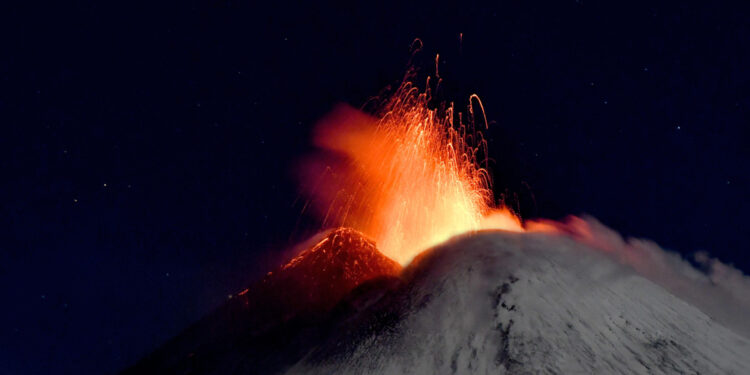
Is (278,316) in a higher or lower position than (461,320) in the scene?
lower

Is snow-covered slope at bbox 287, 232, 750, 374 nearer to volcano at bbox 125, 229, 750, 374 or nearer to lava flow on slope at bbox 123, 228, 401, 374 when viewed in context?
volcano at bbox 125, 229, 750, 374

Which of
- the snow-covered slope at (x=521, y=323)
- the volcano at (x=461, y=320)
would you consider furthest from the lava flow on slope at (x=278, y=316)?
the snow-covered slope at (x=521, y=323)

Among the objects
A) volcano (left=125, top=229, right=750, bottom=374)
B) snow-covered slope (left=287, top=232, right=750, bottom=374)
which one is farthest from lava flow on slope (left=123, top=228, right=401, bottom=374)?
snow-covered slope (left=287, top=232, right=750, bottom=374)

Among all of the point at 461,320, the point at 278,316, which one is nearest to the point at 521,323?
the point at 461,320

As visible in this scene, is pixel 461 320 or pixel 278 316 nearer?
pixel 461 320

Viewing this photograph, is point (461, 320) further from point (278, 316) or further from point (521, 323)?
point (278, 316)

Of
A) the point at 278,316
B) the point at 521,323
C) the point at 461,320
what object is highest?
the point at 521,323

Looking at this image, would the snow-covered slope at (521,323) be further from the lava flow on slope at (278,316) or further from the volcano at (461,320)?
the lava flow on slope at (278,316)

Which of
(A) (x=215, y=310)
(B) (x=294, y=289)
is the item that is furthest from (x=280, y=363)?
(A) (x=215, y=310)
